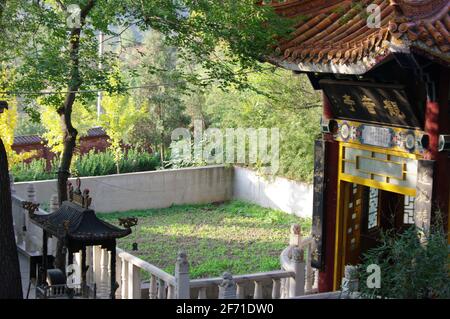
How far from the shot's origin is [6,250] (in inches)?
321

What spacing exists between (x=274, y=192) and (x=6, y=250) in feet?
39.3

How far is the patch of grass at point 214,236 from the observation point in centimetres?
1444

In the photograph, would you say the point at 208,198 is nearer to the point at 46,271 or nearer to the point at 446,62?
the point at 46,271

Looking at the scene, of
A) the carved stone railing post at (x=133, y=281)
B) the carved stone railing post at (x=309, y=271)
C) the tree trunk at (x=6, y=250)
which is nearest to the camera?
the tree trunk at (x=6, y=250)

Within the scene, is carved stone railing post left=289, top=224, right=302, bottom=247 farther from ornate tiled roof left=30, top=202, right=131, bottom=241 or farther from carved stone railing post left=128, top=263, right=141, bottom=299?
ornate tiled roof left=30, top=202, right=131, bottom=241

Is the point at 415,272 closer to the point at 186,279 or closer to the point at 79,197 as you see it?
the point at 186,279

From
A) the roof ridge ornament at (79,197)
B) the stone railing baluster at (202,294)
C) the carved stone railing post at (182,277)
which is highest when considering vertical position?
the roof ridge ornament at (79,197)

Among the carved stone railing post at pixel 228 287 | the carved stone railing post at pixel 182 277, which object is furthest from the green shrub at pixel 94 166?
the carved stone railing post at pixel 228 287

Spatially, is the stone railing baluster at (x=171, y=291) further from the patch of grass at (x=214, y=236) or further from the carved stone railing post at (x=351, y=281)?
the patch of grass at (x=214, y=236)

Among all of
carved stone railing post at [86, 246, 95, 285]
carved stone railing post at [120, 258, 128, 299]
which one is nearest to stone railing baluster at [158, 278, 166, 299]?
carved stone railing post at [120, 258, 128, 299]

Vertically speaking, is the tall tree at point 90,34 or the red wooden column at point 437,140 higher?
the tall tree at point 90,34

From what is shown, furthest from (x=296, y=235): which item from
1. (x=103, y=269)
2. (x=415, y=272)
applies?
(x=415, y=272)

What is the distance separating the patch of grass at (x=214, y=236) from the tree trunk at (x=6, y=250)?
5534 millimetres
